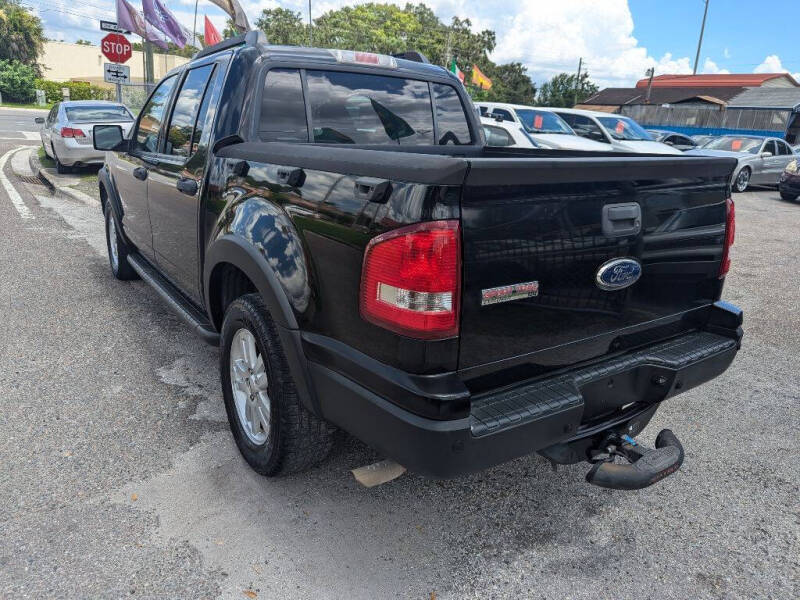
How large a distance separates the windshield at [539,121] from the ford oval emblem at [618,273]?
13.0m

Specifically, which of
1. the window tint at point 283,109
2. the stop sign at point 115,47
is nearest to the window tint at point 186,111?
the window tint at point 283,109

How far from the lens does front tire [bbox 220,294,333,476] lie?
2518 millimetres

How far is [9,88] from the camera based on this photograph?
5175cm

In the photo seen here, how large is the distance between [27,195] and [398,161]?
36.4 feet

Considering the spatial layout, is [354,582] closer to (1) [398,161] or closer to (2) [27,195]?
(1) [398,161]

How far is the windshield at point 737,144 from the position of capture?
16.4 m

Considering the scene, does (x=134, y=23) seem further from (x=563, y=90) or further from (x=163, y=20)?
(x=563, y=90)

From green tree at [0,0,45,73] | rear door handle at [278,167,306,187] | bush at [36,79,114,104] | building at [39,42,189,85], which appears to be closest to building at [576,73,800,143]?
rear door handle at [278,167,306,187]

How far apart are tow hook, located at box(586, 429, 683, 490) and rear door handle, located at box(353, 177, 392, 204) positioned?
1292mm

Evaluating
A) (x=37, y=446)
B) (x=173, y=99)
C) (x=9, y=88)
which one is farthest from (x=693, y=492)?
(x=9, y=88)

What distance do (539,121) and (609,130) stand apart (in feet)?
7.25

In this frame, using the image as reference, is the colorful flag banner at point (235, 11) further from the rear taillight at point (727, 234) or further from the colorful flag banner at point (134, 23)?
the rear taillight at point (727, 234)

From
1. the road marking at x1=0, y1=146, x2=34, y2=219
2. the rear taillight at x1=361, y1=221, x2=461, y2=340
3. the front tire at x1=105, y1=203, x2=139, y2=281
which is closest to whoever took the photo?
the rear taillight at x1=361, y1=221, x2=461, y2=340

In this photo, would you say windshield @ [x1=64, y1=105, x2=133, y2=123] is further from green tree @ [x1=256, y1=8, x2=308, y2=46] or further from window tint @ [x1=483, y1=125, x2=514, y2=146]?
green tree @ [x1=256, y1=8, x2=308, y2=46]
